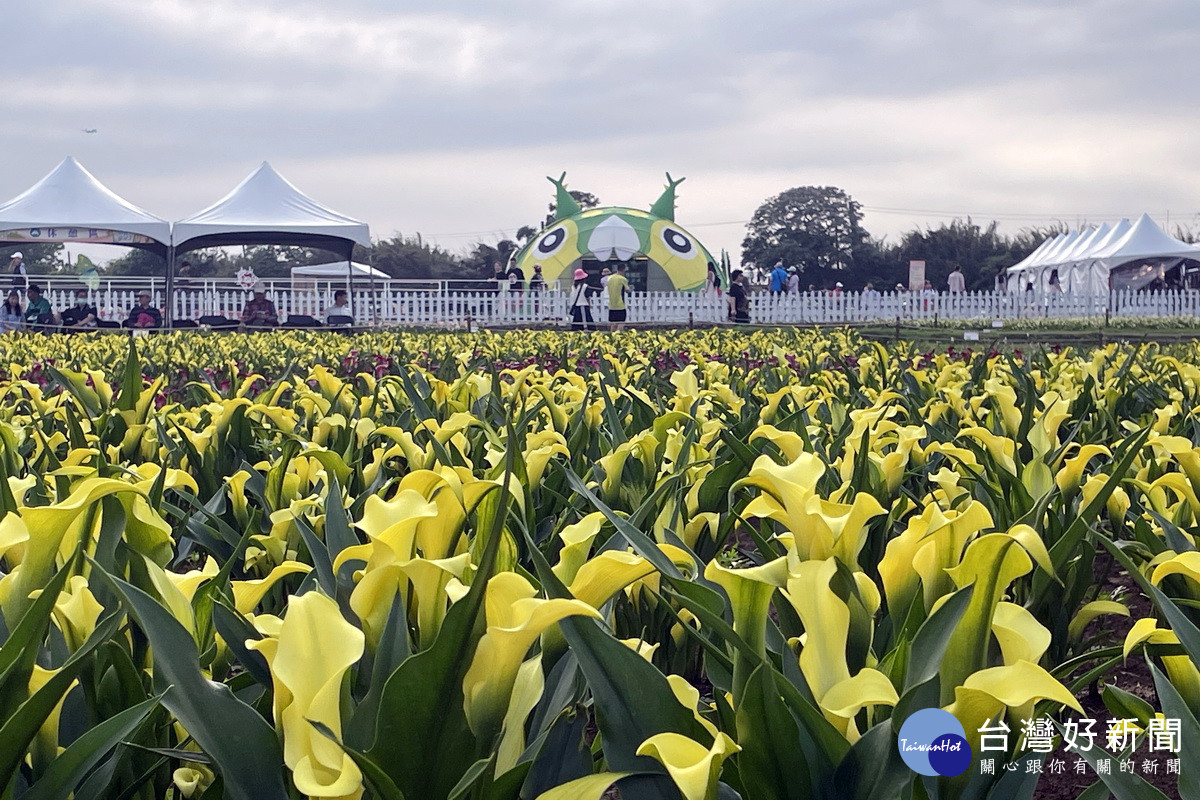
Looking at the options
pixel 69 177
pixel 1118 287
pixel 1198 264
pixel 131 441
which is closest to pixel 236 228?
pixel 69 177

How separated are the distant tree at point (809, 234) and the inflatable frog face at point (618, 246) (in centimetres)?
2965

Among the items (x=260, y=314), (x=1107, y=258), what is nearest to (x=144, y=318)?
(x=260, y=314)

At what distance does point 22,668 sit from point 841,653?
2.58ft

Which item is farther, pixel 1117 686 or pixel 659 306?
pixel 659 306

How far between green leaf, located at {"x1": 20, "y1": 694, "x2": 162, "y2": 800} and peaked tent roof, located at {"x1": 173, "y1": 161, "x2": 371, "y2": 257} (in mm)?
18886

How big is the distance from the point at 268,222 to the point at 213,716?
765 inches

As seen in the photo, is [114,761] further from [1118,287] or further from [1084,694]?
[1118,287]

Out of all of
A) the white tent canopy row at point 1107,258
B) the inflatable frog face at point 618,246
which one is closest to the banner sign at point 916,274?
the white tent canopy row at point 1107,258

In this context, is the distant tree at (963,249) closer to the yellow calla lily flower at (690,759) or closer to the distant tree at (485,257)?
the distant tree at (485,257)

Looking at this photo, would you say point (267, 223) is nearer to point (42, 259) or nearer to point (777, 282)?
point (777, 282)

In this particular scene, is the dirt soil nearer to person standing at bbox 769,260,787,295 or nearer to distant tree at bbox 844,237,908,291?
person standing at bbox 769,260,787,295

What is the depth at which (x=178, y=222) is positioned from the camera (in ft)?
62.5

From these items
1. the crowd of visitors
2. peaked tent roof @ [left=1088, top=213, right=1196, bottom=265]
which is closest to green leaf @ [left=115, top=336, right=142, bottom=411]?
the crowd of visitors

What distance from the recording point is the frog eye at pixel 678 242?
34.8 m
